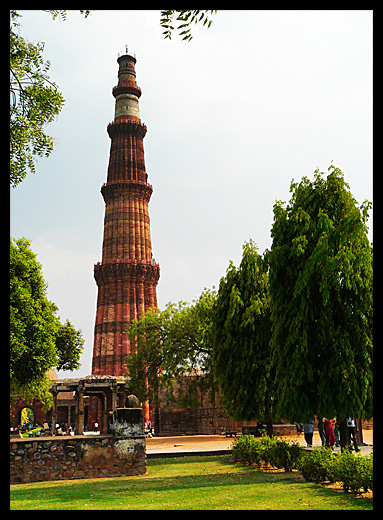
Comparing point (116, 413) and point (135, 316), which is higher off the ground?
point (135, 316)

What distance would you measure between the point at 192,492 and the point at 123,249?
124 feet

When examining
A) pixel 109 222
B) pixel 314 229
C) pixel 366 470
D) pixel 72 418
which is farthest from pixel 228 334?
pixel 72 418

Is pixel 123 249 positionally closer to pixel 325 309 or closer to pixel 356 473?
pixel 325 309

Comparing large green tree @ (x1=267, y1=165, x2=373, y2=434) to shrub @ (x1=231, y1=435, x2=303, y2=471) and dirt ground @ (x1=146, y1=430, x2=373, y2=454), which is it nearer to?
shrub @ (x1=231, y1=435, x2=303, y2=471)

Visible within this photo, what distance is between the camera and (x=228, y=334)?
62.3 ft

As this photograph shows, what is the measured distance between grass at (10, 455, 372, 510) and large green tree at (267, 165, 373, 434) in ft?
7.10

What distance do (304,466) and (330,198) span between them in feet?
22.1

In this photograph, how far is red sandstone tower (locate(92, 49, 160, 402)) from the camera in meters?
46.3

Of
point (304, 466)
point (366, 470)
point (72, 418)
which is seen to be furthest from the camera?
point (72, 418)

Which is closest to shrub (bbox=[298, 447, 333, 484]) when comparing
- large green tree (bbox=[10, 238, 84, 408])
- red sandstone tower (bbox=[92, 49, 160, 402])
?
large green tree (bbox=[10, 238, 84, 408])

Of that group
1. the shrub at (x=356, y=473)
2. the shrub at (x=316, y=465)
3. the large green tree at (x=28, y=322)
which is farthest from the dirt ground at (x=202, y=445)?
the shrub at (x=356, y=473)
